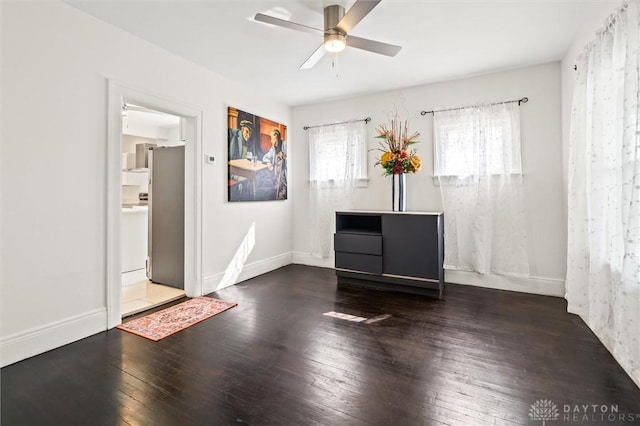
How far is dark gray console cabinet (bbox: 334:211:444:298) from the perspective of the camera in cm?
323

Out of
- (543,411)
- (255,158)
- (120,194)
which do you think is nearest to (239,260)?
(255,158)

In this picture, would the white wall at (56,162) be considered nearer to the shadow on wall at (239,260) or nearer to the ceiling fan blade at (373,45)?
the shadow on wall at (239,260)

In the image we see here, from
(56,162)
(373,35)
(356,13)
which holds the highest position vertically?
(373,35)

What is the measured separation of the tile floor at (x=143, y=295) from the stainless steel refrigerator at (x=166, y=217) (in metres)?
0.12

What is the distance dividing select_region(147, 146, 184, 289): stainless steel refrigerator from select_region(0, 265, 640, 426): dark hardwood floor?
1.26 metres

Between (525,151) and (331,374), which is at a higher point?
(525,151)

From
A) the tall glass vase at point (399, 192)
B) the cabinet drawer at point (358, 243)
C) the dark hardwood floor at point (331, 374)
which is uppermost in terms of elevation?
the tall glass vase at point (399, 192)

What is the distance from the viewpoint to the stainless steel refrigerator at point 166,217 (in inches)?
140

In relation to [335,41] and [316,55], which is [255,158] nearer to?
[316,55]

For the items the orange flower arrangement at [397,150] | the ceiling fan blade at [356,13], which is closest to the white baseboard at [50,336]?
the ceiling fan blade at [356,13]

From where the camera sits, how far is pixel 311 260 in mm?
4770

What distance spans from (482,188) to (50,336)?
14.1 ft

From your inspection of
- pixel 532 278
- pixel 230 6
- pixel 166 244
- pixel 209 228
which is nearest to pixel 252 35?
pixel 230 6

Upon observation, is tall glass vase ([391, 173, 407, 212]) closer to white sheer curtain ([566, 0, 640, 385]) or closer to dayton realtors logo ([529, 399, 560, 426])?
white sheer curtain ([566, 0, 640, 385])
